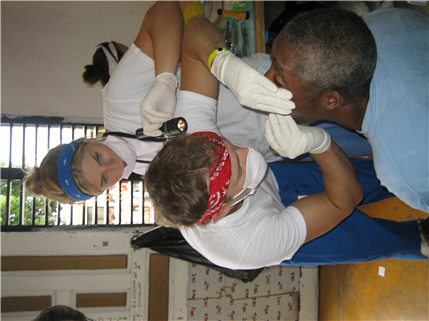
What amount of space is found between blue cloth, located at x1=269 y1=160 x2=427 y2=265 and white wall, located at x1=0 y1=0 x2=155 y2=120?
253 centimetres

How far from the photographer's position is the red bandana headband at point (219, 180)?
1.14 m

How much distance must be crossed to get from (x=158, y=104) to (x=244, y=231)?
79 cm

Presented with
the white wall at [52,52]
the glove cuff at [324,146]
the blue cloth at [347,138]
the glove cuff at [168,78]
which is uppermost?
the white wall at [52,52]

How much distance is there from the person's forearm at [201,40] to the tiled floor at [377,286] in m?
1.05

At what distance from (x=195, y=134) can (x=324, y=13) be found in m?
0.70

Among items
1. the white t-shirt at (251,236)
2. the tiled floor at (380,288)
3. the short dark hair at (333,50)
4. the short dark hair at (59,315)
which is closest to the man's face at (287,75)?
the short dark hair at (333,50)

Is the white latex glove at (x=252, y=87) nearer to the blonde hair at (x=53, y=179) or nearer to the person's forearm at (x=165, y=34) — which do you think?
the person's forearm at (x=165, y=34)

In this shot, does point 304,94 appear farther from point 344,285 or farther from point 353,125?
point 344,285

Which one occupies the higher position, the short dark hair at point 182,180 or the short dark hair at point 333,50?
the short dark hair at point 333,50

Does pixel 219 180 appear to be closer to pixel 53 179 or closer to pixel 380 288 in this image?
pixel 53 179

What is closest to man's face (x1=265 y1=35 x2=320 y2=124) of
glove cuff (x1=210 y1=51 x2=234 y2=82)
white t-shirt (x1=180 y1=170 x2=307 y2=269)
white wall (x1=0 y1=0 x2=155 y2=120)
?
glove cuff (x1=210 y1=51 x2=234 y2=82)

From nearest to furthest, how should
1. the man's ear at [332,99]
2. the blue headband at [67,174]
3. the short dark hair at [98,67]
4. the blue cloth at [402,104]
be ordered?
the blue cloth at [402,104] → the man's ear at [332,99] → the blue headband at [67,174] → the short dark hair at [98,67]

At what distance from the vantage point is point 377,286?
262cm

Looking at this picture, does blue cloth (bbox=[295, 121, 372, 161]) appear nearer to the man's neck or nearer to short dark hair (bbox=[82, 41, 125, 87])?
the man's neck
